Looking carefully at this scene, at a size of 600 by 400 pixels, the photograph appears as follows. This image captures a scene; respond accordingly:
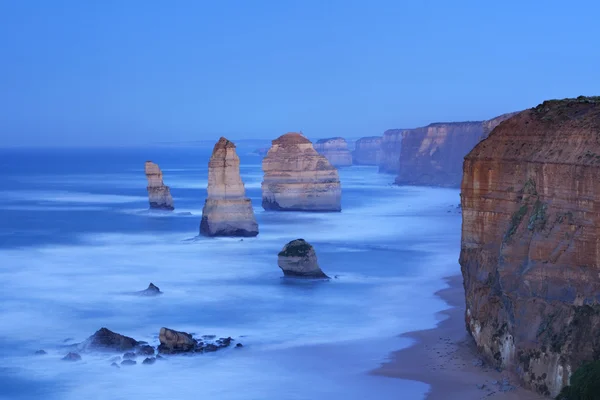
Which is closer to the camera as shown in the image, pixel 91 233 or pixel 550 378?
pixel 550 378

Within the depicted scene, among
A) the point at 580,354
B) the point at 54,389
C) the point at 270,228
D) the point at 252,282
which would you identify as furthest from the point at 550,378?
the point at 270,228

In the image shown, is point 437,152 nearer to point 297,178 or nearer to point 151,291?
point 297,178

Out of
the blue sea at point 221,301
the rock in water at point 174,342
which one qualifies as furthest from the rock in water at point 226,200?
the rock in water at point 174,342

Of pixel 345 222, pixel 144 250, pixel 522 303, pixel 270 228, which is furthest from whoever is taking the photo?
pixel 345 222

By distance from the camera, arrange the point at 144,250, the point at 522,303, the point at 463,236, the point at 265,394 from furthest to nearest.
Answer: the point at 144,250 < the point at 463,236 < the point at 265,394 < the point at 522,303

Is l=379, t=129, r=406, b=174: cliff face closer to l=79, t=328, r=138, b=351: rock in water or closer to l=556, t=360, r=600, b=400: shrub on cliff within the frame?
l=79, t=328, r=138, b=351: rock in water

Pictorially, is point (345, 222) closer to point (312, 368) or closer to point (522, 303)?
point (312, 368)

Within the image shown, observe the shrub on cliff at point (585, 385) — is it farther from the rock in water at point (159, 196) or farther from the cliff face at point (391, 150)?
the cliff face at point (391, 150)

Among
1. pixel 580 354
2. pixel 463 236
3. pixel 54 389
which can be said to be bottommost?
pixel 54 389
